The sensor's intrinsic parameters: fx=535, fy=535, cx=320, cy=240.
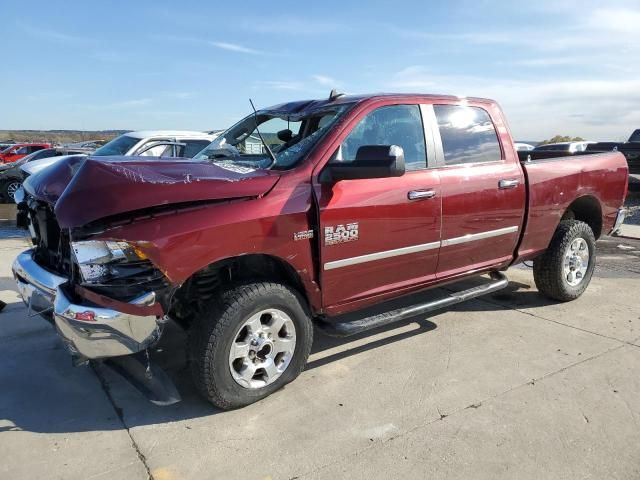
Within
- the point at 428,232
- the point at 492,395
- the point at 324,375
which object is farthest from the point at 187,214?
the point at 492,395

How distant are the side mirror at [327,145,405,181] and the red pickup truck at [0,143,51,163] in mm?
24674

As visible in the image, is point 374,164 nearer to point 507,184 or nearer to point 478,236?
point 478,236

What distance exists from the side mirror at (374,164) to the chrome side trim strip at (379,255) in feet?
1.87

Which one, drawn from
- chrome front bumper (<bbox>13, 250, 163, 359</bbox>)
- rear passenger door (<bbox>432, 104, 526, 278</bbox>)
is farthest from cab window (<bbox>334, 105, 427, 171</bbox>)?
chrome front bumper (<bbox>13, 250, 163, 359</bbox>)

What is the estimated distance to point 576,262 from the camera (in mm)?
5430

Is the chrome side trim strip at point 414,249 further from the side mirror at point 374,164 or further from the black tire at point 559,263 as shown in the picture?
the black tire at point 559,263

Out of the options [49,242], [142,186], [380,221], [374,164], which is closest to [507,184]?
[380,221]

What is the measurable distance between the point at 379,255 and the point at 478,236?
3.66 feet

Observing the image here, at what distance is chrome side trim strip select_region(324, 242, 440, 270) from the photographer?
3.53 meters

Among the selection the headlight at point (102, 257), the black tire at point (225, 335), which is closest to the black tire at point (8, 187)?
the headlight at point (102, 257)

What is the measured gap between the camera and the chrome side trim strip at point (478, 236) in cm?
420

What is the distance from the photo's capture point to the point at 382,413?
3268 mm

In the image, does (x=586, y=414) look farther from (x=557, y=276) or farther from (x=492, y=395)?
(x=557, y=276)

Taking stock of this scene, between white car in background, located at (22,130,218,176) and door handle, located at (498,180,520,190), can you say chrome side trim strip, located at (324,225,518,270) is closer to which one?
door handle, located at (498,180,520,190)
